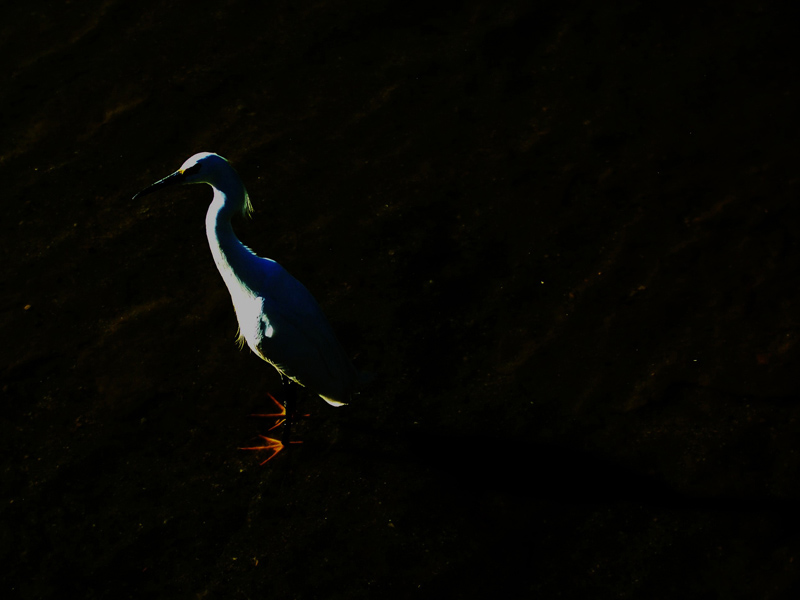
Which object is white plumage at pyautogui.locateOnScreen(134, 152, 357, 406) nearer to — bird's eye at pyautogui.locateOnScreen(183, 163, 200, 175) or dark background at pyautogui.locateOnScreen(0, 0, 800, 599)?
bird's eye at pyautogui.locateOnScreen(183, 163, 200, 175)

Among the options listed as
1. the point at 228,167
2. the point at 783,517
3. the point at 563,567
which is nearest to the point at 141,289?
the point at 228,167

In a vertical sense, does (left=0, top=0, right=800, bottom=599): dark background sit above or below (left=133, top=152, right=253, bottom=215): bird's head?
below

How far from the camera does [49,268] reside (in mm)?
3297

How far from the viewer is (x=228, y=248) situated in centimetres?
241

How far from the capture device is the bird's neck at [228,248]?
7.91ft

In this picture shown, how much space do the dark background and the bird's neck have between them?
66cm

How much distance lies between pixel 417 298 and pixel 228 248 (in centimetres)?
104

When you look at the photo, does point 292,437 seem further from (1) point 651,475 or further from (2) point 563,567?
(1) point 651,475

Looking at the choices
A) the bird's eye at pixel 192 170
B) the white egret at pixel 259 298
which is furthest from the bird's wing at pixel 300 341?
the bird's eye at pixel 192 170

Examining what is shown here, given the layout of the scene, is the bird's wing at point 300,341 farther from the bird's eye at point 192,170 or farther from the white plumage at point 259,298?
the bird's eye at point 192,170

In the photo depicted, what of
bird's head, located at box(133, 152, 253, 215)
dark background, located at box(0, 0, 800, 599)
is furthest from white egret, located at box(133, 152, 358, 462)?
dark background, located at box(0, 0, 800, 599)

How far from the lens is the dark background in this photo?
243 cm

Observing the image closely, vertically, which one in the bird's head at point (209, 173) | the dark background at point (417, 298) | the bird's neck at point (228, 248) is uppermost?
the bird's head at point (209, 173)

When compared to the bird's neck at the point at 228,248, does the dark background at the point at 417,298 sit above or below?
below
